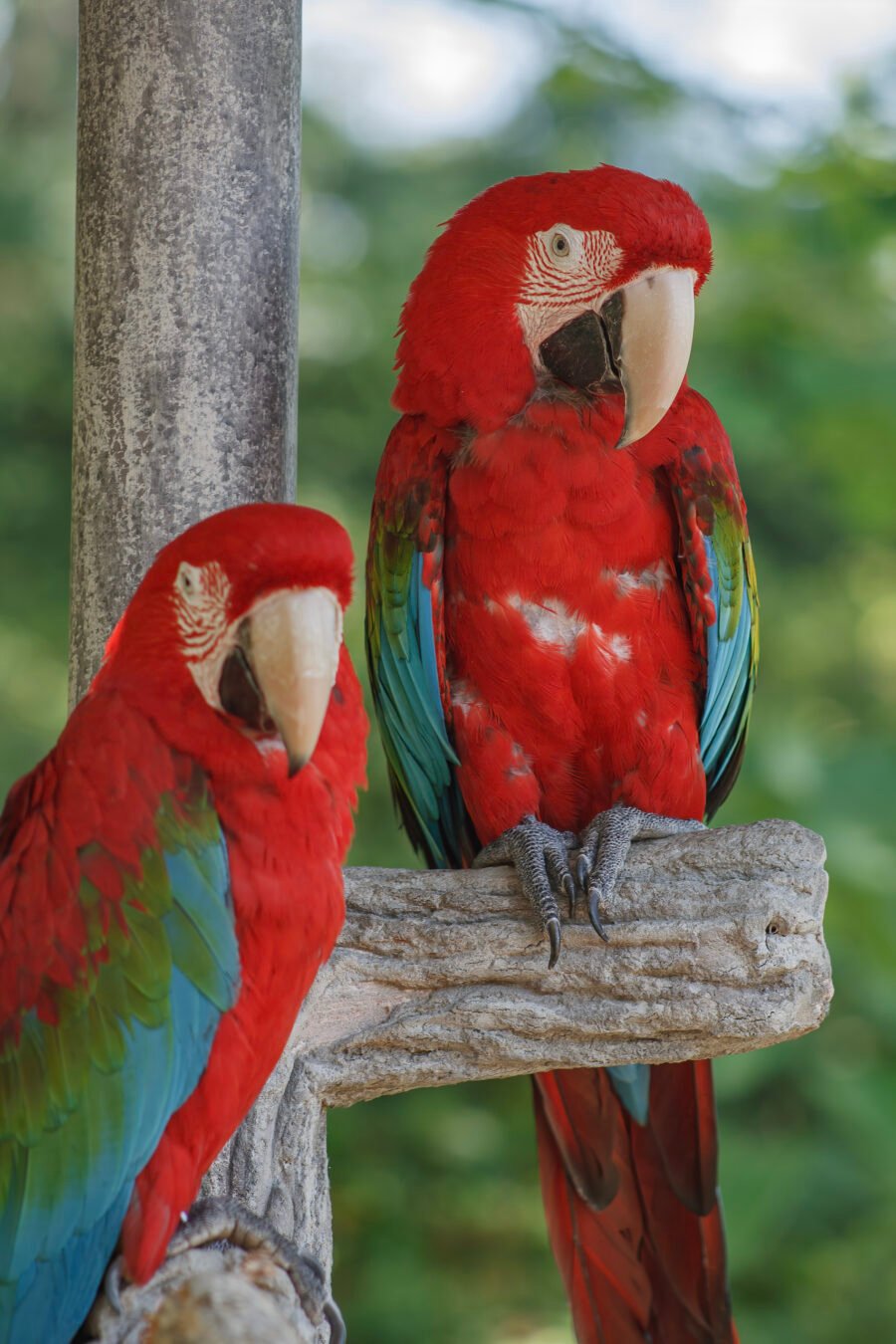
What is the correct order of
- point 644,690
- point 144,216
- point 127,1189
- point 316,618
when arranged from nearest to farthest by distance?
1. point 316,618
2. point 127,1189
3. point 144,216
4. point 644,690

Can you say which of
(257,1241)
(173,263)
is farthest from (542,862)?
(173,263)

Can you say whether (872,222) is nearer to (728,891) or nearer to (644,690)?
(644,690)

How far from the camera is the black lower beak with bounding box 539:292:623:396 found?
1.66 metres

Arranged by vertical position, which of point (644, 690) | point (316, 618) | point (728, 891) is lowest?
point (728, 891)

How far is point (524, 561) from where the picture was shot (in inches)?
71.2

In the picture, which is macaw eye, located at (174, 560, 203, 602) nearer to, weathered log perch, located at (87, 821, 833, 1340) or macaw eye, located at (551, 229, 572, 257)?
weathered log perch, located at (87, 821, 833, 1340)

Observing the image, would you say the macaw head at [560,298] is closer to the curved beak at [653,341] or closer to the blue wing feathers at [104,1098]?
the curved beak at [653,341]

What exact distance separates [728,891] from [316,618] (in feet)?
2.22

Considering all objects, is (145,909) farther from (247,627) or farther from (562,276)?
(562,276)

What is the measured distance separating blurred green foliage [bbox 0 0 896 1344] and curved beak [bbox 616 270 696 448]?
153 cm

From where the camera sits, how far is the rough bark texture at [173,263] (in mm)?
1741

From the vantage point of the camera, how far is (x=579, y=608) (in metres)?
1.84

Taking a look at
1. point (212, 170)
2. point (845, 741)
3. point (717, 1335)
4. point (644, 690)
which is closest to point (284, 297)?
point (212, 170)

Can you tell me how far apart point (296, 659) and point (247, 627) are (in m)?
0.07
